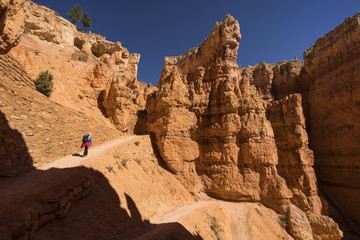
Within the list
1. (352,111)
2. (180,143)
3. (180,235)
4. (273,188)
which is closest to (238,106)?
(180,143)

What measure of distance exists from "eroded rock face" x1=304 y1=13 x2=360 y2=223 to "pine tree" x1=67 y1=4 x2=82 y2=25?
6196cm

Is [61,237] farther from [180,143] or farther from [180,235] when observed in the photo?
[180,143]

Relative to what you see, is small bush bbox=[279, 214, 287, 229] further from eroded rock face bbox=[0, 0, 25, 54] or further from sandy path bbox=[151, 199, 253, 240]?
eroded rock face bbox=[0, 0, 25, 54]

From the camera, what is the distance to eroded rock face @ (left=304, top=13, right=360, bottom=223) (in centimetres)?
2531

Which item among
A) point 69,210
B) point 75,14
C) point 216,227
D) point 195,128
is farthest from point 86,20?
point 216,227

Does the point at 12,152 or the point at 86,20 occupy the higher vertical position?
the point at 86,20

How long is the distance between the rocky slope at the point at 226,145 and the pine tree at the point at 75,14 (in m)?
50.7

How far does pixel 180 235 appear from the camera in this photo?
378 inches

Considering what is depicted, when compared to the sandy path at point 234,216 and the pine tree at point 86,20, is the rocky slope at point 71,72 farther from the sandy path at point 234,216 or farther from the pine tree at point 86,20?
the pine tree at point 86,20

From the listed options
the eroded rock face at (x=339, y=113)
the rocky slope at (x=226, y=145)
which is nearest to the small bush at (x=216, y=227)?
the rocky slope at (x=226, y=145)

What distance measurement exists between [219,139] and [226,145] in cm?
102

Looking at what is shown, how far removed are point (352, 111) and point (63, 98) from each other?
37.5m

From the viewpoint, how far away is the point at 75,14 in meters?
53.6

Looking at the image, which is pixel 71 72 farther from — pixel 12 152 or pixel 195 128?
pixel 12 152
